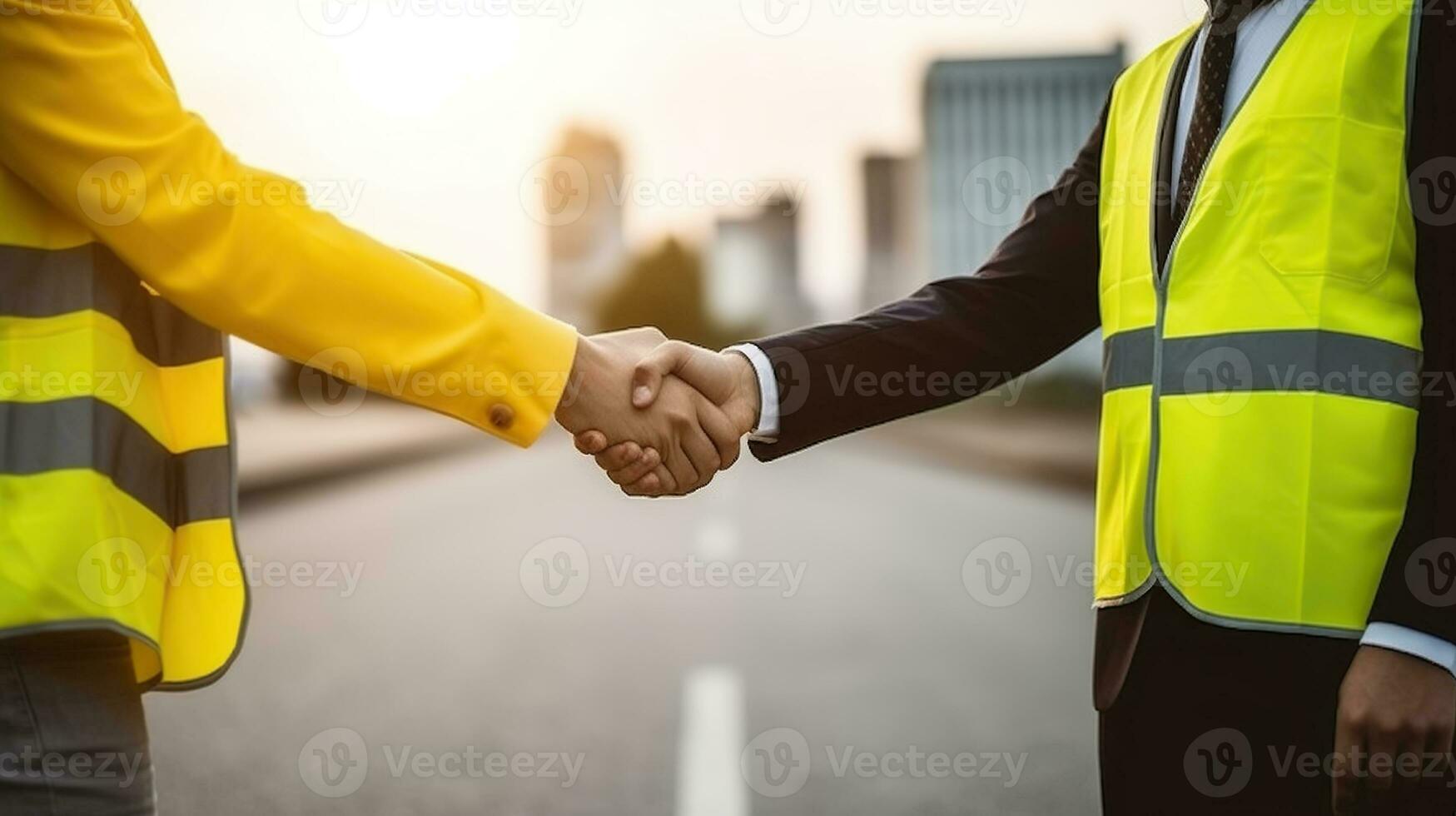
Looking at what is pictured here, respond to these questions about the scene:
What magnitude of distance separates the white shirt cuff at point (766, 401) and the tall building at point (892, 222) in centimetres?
12417

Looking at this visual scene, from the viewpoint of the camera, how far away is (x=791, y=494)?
830 inches

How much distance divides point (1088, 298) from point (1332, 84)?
2.55 ft

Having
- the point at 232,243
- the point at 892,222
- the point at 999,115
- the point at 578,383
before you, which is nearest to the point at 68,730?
the point at 232,243

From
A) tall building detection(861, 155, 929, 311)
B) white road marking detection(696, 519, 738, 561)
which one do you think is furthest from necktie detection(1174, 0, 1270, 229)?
tall building detection(861, 155, 929, 311)

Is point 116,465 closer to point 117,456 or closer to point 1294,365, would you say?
point 117,456

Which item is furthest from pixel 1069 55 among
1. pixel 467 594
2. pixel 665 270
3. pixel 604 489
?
pixel 467 594

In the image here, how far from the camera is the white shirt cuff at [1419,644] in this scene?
5.65 ft

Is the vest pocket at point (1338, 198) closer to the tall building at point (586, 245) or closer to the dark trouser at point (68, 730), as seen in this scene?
the dark trouser at point (68, 730)

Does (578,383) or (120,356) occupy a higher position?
(120,356)

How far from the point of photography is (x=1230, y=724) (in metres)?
1.92

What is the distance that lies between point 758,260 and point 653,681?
159242 mm

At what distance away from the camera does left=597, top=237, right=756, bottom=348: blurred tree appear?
131 meters

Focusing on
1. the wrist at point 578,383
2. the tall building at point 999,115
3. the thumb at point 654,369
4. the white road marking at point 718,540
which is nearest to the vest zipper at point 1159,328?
the wrist at point 578,383

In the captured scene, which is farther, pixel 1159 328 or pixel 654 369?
pixel 654 369
